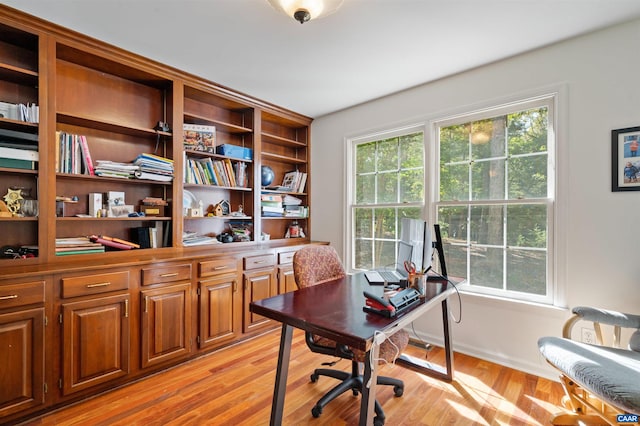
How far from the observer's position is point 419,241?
1.85 metres

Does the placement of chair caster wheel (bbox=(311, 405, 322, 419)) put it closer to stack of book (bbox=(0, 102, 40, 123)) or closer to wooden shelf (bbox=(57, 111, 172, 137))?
wooden shelf (bbox=(57, 111, 172, 137))

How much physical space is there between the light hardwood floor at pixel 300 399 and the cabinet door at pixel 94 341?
0.17 m

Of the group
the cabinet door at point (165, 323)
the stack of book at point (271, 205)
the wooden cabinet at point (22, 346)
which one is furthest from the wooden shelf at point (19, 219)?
the stack of book at point (271, 205)

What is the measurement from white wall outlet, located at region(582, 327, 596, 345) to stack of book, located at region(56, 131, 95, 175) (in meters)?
3.68

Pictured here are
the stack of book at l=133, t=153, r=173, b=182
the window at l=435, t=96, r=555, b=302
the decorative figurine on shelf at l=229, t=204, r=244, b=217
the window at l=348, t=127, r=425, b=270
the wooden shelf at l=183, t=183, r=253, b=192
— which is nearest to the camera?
the window at l=435, t=96, r=555, b=302

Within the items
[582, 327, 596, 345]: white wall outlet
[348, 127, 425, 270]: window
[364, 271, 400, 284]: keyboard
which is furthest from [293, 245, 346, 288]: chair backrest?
[582, 327, 596, 345]: white wall outlet

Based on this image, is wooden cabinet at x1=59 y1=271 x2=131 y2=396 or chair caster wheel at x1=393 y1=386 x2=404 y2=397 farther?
chair caster wheel at x1=393 y1=386 x2=404 y2=397

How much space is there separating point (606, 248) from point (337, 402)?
2.03m

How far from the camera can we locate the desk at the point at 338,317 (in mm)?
1186

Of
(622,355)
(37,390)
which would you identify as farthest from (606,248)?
(37,390)

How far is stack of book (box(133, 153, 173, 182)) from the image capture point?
2.43m

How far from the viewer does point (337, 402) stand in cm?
194

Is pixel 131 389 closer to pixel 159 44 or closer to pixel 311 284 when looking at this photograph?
pixel 311 284

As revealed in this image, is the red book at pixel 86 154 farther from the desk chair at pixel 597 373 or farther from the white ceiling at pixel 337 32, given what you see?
the desk chair at pixel 597 373
